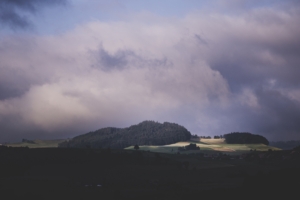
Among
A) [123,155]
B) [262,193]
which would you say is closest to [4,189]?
[262,193]

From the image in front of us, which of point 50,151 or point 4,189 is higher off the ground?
point 50,151

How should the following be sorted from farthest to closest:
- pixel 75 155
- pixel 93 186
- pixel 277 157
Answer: pixel 277 157 → pixel 75 155 → pixel 93 186

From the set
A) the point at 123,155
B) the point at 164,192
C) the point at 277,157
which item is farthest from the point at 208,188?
the point at 277,157

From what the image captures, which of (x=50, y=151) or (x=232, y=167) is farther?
(x=50, y=151)

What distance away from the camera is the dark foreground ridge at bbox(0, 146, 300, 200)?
78125 mm

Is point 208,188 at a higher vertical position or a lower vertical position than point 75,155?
lower

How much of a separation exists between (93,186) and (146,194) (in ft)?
56.1

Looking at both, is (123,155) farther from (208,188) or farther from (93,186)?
(208,188)

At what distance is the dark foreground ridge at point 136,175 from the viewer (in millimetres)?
78125

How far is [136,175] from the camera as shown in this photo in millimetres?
110062

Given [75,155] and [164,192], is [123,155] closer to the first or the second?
[75,155]

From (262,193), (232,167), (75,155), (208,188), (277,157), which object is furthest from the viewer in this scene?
(277,157)

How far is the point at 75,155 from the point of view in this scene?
131875 millimetres

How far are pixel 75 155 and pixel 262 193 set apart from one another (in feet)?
232
